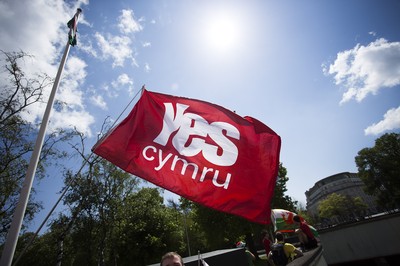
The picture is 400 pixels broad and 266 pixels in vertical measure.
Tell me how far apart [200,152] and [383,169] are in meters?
65.8

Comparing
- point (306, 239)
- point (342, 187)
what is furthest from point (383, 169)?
point (342, 187)

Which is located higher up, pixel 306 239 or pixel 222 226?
pixel 222 226

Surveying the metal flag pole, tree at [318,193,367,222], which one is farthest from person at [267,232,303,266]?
tree at [318,193,367,222]

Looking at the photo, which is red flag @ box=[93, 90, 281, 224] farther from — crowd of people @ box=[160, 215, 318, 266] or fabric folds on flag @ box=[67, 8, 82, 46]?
fabric folds on flag @ box=[67, 8, 82, 46]

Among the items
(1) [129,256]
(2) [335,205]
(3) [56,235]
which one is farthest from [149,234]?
(2) [335,205]

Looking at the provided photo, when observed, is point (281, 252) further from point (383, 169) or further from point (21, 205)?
point (383, 169)

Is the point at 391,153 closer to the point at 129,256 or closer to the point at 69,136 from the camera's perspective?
the point at 129,256

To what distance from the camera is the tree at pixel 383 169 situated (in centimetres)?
5134

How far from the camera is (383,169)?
53812mm

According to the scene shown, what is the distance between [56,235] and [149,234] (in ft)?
52.0

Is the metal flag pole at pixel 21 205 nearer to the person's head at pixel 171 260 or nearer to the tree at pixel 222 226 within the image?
the person's head at pixel 171 260

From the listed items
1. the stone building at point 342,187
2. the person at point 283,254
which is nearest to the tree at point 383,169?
the person at point 283,254

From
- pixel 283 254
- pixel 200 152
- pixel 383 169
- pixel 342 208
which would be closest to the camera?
pixel 200 152

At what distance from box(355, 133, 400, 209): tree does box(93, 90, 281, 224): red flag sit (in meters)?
62.9
